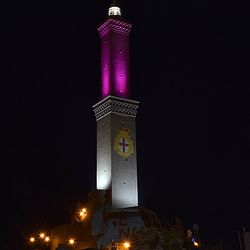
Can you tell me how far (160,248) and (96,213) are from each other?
11730mm

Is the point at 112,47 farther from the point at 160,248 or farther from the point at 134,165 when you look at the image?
the point at 160,248

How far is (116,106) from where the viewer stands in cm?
7656

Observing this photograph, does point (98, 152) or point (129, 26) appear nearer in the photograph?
point (98, 152)

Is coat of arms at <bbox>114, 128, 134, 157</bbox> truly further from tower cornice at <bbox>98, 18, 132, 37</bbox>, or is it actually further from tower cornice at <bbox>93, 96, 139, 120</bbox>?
tower cornice at <bbox>98, 18, 132, 37</bbox>

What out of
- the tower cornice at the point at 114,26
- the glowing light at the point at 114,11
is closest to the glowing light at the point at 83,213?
the tower cornice at the point at 114,26

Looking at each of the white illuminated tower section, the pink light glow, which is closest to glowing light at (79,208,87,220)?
the white illuminated tower section

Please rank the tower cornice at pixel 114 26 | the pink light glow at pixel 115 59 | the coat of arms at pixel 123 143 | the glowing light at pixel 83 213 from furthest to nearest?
the tower cornice at pixel 114 26, the pink light glow at pixel 115 59, the coat of arms at pixel 123 143, the glowing light at pixel 83 213

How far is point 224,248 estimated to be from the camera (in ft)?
261

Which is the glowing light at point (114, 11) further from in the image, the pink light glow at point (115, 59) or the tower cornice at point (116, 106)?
the tower cornice at point (116, 106)

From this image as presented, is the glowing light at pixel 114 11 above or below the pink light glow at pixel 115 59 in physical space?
above

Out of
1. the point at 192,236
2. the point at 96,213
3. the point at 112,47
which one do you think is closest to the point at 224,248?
the point at 192,236

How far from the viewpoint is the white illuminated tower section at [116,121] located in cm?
→ 7381

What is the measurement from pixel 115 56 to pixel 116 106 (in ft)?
27.9


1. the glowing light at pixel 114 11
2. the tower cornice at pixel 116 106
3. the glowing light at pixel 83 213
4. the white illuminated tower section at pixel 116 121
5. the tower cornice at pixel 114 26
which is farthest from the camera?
the glowing light at pixel 114 11
